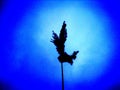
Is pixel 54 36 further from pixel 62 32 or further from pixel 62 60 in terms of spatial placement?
pixel 62 60

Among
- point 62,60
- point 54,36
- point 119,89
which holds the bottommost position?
point 62,60

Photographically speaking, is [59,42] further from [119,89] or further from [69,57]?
[119,89]

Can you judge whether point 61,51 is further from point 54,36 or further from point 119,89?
point 119,89

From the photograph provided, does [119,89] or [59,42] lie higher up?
[119,89]

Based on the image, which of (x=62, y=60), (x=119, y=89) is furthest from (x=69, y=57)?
(x=119, y=89)

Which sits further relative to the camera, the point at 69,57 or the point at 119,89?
the point at 119,89

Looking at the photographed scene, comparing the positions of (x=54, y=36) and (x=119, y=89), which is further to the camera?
(x=119, y=89)

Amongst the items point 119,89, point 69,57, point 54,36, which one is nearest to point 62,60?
point 69,57

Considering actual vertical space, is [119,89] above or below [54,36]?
above
